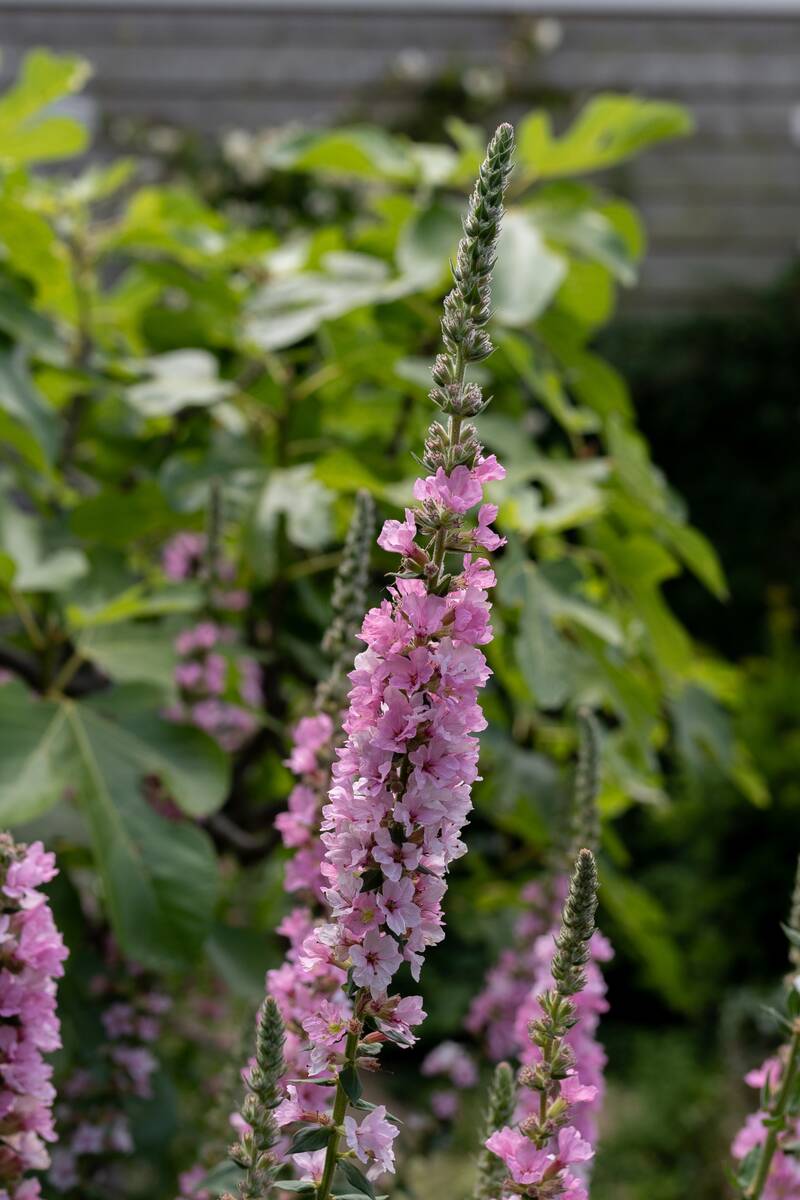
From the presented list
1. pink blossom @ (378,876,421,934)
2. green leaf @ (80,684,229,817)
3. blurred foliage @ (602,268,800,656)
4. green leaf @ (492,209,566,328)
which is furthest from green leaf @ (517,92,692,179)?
blurred foliage @ (602,268,800,656)

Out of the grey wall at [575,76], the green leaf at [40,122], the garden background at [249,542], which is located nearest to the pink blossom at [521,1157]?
the garden background at [249,542]

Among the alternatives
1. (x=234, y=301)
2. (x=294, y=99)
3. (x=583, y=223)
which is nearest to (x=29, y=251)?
(x=234, y=301)

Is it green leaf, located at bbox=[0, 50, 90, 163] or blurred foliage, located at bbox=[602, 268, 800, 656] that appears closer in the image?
green leaf, located at bbox=[0, 50, 90, 163]

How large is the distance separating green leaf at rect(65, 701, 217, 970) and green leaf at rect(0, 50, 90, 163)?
0.94 meters

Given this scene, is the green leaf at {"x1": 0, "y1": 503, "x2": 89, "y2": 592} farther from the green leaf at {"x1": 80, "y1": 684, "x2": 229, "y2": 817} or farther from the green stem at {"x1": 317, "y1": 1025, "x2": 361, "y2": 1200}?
the green stem at {"x1": 317, "y1": 1025, "x2": 361, "y2": 1200}

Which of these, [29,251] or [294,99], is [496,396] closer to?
[29,251]

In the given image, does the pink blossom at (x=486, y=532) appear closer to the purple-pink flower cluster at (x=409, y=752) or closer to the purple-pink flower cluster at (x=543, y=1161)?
the purple-pink flower cluster at (x=409, y=752)

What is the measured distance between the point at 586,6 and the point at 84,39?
256 cm

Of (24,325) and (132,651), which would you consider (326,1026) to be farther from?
(24,325)

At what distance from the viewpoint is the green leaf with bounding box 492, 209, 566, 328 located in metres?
1.68

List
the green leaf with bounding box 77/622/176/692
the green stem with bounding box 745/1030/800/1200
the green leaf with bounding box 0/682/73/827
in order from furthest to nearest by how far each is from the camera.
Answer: the green leaf with bounding box 77/622/176/692 < the green leaf with bounding box 0/682/73/827 < the green stem with bounding box 745/1030/800/1200

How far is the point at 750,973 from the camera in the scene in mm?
4504

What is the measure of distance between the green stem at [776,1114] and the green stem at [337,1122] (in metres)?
0.35

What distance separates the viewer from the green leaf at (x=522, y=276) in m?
1.68
